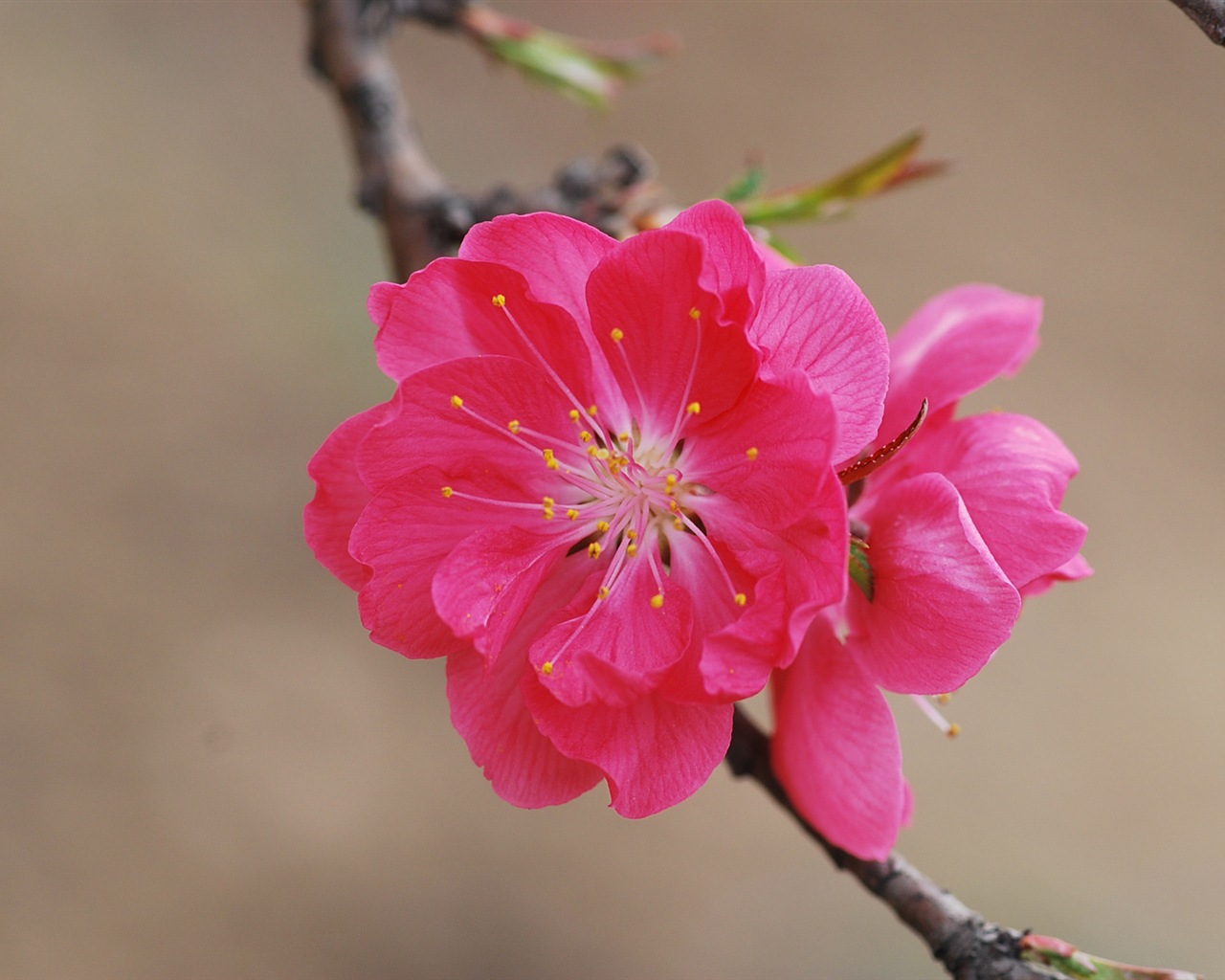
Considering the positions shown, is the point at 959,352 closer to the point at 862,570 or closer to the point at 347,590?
the point at 862,570

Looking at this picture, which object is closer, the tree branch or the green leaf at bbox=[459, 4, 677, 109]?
the tree branch

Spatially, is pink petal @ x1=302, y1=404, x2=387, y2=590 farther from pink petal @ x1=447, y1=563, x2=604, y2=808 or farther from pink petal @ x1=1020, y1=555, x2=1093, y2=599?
pink petal @ x1=1020, y1=555, x2=1093, y2=599

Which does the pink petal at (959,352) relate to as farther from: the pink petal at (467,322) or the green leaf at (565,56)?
the green leaf at (565,56)

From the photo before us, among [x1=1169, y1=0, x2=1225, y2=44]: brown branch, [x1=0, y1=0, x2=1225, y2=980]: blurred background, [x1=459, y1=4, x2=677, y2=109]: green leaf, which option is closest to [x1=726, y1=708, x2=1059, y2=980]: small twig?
[x1=1169, y1=0, x2=1225, y2=44]: brown branch

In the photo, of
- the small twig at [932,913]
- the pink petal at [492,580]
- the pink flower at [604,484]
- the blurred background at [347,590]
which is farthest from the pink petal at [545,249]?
the blurred background at [347,590]

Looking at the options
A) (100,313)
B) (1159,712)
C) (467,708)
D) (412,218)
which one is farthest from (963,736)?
(100,313)

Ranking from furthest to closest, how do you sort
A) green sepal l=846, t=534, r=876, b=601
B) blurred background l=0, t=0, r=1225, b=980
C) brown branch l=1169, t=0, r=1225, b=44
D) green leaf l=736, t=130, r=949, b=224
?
blurred background l=0, t=0, r=1225, b=980 → green leaf l=736, t=130, r=949, b=224 → green sepal l=846, t=534, r=876, b=601 → brown branch l=1169, t=0, r=1225, b=44
